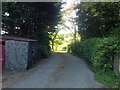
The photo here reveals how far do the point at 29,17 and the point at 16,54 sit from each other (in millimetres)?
6593

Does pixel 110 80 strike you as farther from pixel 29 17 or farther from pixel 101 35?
pixel 101 35

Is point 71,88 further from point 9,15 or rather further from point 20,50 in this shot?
point 9,15

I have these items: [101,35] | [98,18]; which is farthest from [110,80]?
[101,35]

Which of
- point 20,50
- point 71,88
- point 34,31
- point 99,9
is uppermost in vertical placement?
point 99,9

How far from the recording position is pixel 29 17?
22.1m

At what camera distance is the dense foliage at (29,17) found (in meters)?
21.6

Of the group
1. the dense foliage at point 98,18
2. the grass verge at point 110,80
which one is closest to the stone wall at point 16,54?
the grass verge at point 110,80

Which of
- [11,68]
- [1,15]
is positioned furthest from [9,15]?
[11,68]

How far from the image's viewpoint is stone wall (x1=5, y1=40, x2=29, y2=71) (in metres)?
16.2

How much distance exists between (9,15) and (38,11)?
2818 millimetres

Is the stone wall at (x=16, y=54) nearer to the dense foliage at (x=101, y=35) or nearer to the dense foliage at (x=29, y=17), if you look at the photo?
the dense foliage at (x=101, y=35)

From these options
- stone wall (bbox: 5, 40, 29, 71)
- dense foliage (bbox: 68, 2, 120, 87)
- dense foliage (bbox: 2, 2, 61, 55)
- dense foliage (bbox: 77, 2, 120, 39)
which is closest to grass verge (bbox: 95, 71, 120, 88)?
dense foliage (bbox: 68, 2, 120, 87)

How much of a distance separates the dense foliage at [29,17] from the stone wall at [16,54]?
5727 mm

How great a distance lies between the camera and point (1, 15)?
21.5m
